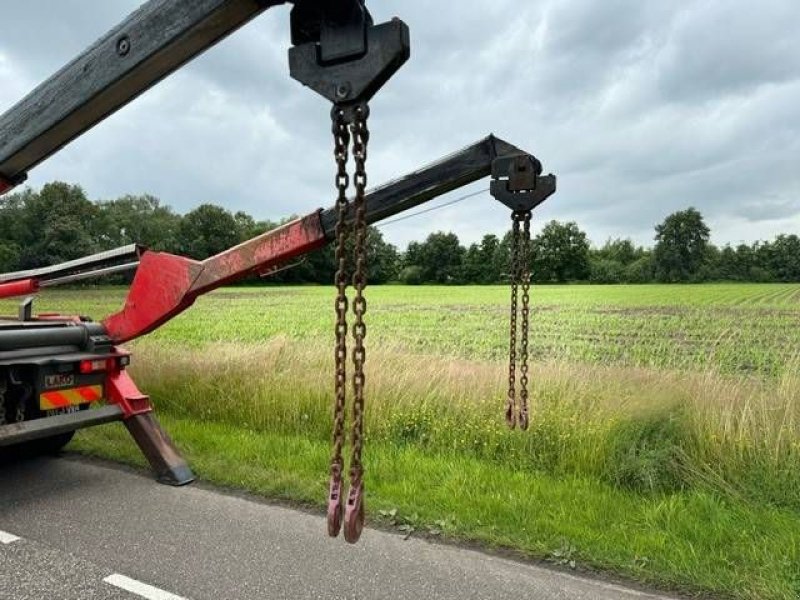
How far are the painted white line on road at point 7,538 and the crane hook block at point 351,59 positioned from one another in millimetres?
3415

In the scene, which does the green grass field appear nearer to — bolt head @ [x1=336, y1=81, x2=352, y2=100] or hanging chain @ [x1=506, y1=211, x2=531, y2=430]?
hanging chain @ [x1=506, y1=211, x2=531, y2=430]

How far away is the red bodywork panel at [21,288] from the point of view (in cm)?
575

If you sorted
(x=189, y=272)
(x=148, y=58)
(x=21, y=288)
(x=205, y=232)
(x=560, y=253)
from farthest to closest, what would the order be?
(x=205, y=232) → (x=560, y=253) → (x=21, y=288) → (x=189, y=272) → (x=148, y=58)

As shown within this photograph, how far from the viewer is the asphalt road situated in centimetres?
307

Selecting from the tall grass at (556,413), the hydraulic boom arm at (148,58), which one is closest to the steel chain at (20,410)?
the tall grass at (556,413)

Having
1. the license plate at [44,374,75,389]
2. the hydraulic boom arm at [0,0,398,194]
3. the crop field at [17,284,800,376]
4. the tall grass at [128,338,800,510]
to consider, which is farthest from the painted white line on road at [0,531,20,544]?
the crop field at [17,284,800,376]

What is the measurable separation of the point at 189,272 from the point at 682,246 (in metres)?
26.5

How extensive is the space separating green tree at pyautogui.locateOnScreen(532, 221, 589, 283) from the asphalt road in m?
3.79

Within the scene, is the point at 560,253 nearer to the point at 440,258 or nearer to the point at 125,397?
the point at 125,397

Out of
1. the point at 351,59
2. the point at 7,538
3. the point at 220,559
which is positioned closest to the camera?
the point at 351,59

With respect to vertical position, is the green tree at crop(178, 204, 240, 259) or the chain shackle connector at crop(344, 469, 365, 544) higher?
the green tree at crop(178, 204, 240, 259)

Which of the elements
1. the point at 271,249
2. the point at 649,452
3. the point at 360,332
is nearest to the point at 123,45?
the point at 360,332

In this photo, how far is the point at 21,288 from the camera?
5.77 meters

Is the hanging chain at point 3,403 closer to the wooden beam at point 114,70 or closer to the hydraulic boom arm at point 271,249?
A: the hydraulic boom arm at point 271,249
